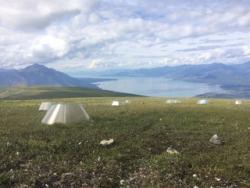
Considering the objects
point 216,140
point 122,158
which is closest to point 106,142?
point 122,158

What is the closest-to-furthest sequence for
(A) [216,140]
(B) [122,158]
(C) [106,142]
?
(B) [122,158]
(C) [106,142]
(A) [216,140]

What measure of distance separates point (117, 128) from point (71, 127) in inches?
115

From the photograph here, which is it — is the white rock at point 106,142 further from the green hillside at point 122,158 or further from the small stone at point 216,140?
the small stone at point 216,140

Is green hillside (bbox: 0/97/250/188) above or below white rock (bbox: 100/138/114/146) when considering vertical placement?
below

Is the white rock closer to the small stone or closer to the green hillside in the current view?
the green hillside

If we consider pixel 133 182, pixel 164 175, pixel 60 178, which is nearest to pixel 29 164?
pixel 60 178

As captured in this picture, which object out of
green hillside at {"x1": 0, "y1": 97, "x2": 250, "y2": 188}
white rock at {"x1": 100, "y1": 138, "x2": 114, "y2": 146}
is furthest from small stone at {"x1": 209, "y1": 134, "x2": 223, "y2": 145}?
white rock at {"x1": 100, "y1": 138, "x2": 114, "y2": 146}

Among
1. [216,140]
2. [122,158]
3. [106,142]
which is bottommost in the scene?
[122,158]

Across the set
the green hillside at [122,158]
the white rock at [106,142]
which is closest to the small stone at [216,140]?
the green hillside at [122,158]

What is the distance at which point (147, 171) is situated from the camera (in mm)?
13289

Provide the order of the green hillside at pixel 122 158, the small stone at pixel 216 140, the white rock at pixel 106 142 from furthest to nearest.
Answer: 1. the small stone at pixel 216 140
2. the white rock at pixel 106 142
3. the green hillside at pixel 122 158

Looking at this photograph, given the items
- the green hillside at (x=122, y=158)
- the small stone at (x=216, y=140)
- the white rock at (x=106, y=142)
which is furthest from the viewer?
the small stone at (x=216, y=140)

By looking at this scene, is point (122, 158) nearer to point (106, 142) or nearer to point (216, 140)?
point (106, 142)

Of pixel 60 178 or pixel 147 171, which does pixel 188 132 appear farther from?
pixel 60 178
